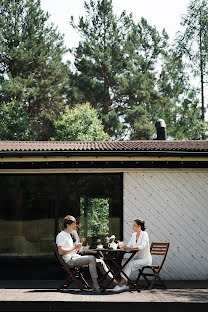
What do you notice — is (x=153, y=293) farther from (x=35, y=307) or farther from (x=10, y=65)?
(x=10, y=65)

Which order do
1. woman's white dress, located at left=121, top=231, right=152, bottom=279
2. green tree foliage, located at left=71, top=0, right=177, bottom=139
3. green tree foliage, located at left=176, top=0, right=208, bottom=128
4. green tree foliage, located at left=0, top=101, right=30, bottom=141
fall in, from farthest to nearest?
green tree foliage, located at left=71, top=0, right=177, bottom=139
green tree foliage, located at left=0, top=101, right=30, bottom=141
green tree foliage, located at left=176, top=0, right=208, bottom=128
woman's white dress, located at left=121, top=231, right=152, bottom=279

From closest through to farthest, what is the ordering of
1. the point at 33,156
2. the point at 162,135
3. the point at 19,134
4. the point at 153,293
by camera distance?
the point at 153,293, the point at 33,156, the point at 162,135, the point at 19,134

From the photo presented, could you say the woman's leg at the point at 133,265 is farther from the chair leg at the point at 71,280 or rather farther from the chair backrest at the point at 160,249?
the chair leg at the point at 71,280

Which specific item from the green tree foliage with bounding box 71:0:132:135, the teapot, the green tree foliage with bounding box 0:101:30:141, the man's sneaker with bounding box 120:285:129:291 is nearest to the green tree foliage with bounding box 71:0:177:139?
the green tree foliage with bounding box 71:0:132:135

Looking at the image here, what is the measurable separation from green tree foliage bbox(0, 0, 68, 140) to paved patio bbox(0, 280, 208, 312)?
68.0ft

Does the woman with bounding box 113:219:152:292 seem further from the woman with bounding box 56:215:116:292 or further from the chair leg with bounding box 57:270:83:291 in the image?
the chair leg with bounding box 57:270:83:291

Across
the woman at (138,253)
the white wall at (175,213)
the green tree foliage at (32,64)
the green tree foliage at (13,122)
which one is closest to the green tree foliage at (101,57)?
the green tree foliage at (32,64)

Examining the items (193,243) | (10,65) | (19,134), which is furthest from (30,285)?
(10,65)

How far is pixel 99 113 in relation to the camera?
28.4 metres

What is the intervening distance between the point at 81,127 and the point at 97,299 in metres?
19.4

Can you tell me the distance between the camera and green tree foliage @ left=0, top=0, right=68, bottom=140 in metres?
28.2

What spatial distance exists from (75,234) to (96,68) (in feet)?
70.3

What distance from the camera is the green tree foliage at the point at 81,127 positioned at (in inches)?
1022

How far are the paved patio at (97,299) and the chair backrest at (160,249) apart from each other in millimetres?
739
